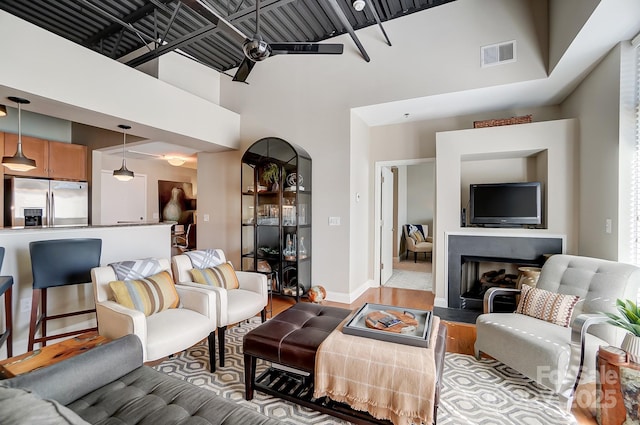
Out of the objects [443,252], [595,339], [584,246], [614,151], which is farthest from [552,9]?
[595,339]

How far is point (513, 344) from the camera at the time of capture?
7.24ft

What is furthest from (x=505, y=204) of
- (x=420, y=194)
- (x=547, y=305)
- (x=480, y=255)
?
(x=420, y=194)

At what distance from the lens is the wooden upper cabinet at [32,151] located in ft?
15.1

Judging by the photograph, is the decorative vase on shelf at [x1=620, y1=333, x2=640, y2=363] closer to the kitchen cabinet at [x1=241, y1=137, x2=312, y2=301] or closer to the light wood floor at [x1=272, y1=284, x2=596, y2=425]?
the light wood floor at [x1=272, y1=284, x2=596, y2=425]

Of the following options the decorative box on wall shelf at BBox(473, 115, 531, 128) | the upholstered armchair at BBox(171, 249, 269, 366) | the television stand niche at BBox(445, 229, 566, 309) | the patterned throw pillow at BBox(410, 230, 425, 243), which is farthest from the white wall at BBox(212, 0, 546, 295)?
the patterned throw pillow at BBox(410, 230, 425, 243)

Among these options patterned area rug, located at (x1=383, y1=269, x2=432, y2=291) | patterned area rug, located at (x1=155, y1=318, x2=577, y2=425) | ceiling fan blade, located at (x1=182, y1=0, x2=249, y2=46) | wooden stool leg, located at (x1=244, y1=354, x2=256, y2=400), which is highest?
ceiling fan blade, located at (x1=182, y1=0, x2=249, y2=46)

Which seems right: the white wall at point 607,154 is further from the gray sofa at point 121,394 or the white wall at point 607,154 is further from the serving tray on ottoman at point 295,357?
the gray sofa at point 121,394

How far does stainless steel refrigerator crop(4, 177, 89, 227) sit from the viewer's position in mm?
4570

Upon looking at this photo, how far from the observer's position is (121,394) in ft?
A: 4.56

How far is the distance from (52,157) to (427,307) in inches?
261

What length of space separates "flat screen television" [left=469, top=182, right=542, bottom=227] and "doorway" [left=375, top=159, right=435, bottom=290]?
0.96 metres

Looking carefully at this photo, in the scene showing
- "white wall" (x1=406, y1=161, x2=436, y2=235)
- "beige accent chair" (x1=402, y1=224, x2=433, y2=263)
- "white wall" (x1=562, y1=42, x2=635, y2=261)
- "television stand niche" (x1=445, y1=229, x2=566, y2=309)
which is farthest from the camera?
"white wall" (x1=406, y1=161, x2=436, y2=235)

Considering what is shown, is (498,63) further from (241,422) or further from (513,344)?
(241,422)

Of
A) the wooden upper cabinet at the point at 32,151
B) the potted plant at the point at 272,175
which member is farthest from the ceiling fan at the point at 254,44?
the wooden upper cabinet at the point at 32,151
